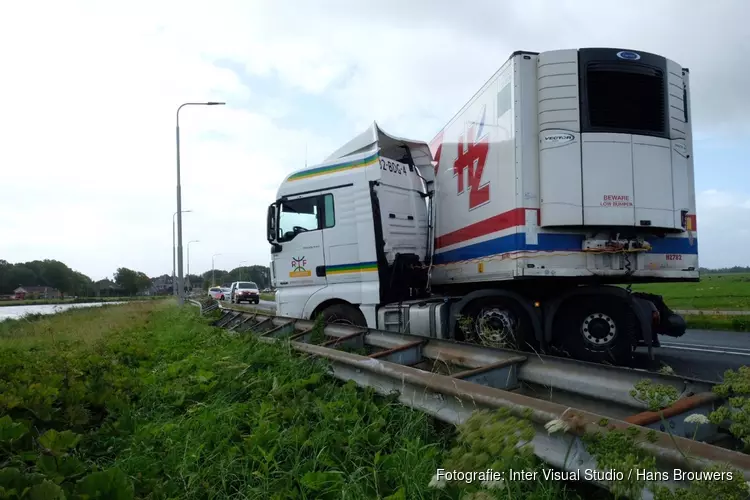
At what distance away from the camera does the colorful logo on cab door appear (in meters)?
8.20

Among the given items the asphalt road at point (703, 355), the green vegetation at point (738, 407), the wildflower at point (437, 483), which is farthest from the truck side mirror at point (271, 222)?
the green vegetation at point (738, 407)

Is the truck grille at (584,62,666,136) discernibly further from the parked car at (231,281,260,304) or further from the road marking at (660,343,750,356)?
the parked car at (231,281,260,304)

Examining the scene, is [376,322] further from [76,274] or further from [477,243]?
[76,274]

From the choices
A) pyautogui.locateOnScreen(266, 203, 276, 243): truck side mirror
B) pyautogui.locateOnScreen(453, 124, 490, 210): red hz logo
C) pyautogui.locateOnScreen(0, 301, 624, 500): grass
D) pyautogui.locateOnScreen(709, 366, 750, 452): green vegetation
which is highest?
pyautogui.locateOnScreen(453, 124, 490, 210): red hz logo

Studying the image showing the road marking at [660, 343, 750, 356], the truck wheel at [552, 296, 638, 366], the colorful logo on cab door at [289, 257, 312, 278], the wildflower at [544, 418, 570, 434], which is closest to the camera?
the wildflower at [544, 418, 570, 434]

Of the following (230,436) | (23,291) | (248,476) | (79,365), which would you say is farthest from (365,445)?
(23,291)

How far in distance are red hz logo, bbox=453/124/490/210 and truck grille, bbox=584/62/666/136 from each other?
1419 millimetres

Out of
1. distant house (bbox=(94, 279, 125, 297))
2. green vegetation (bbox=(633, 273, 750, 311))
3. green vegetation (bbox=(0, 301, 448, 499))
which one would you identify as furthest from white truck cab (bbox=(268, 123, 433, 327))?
distant house (bbox=(94, 279, 125, 297))

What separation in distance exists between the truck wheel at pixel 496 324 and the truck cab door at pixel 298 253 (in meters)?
2.53

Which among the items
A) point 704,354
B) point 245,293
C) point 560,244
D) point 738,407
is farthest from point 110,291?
point 738,407

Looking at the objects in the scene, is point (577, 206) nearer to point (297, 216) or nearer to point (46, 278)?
point (297, 216)

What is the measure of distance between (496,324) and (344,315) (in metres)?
2.57

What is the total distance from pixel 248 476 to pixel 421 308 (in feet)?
16.8

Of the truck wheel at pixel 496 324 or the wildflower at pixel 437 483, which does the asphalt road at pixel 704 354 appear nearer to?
the truck wheel at pixel 496 324
